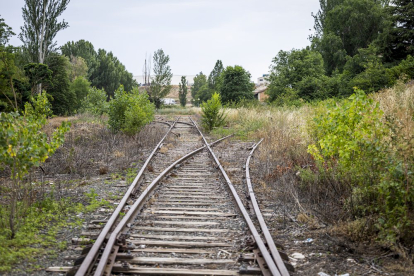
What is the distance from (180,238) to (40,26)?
37054 mm

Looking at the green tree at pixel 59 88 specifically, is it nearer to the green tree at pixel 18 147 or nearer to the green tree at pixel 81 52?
the green tree at pixel 81 52

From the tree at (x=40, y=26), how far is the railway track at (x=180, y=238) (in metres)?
33.7

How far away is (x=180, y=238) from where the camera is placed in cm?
455

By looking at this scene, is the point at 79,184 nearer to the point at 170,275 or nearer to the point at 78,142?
the point at 170,275

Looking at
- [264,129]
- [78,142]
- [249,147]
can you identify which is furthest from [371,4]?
[78,142]

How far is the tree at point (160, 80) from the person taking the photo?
5694 centimetres

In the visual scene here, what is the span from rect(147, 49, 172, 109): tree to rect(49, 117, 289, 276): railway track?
49.1 meters

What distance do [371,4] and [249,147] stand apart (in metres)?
46.0

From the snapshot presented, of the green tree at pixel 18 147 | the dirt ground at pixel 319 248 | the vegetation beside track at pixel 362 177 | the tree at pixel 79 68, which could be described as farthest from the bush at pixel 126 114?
the tree at pixel 79 68

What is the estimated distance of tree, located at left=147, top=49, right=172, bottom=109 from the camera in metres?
56.9

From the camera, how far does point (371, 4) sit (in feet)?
160

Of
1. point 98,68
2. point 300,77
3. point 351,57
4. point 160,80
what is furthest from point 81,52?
point 351,57

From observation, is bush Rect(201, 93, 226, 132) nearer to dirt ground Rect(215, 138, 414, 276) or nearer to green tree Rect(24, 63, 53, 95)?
dirt ground Rect(215, 138, 414, 276)

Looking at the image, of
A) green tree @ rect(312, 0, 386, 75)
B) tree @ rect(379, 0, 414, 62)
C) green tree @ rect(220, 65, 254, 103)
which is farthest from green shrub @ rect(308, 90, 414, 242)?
green tree @ rect(312, 0, 386, 75)
